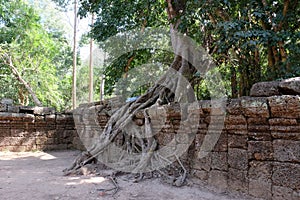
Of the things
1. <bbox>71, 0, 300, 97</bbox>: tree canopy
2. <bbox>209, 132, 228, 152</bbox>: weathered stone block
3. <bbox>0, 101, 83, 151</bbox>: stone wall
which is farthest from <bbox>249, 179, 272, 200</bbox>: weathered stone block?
<bbox>0, 101, 83, 151</bbox>: stone wall

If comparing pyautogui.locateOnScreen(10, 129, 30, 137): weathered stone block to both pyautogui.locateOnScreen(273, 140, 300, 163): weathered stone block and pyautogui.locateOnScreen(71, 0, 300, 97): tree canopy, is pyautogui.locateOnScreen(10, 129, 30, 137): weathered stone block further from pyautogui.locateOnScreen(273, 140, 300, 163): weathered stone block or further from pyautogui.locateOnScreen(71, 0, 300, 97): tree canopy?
pyautogui.locateOnScreen(273, 140, 300, 163): weathered stone block

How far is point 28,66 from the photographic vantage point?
8555 millimetres

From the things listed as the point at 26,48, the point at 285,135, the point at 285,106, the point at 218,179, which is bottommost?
the point at 218,179

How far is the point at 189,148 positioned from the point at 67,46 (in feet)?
35.6

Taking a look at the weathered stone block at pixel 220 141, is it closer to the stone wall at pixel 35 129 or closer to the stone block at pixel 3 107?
the stone wall at pixel 35 129

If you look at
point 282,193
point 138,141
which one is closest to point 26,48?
point 138,141

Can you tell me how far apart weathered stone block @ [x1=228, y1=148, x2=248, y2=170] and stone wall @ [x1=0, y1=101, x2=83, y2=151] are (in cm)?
413

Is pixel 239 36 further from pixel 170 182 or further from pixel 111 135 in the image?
pixel 111 135

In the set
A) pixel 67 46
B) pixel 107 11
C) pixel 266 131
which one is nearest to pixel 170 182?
pixel 266 131

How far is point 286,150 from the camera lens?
1954mm

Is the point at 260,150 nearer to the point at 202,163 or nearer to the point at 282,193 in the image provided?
the point at 282,193

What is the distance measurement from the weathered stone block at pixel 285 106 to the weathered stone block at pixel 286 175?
1.28ft

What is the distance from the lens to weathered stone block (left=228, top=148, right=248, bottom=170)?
2.24 metres

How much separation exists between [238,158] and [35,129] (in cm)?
485
